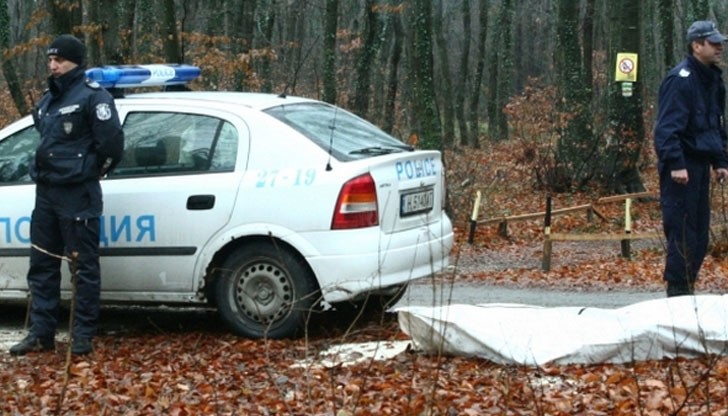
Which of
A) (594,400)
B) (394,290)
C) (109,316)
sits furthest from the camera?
(109,316)

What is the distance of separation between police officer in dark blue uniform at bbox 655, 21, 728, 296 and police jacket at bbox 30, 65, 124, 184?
137 inches

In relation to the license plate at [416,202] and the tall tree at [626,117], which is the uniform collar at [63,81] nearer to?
the license plate at [416,202]

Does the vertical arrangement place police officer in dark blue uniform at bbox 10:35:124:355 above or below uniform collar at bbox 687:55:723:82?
below

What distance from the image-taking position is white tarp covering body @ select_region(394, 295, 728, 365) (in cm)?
675

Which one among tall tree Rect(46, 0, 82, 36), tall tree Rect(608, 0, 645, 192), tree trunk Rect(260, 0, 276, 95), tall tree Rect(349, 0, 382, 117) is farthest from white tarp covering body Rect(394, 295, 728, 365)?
tree trunk Rect(260, 0, 276, 95)

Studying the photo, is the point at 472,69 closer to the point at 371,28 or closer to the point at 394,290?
the point at 371,28

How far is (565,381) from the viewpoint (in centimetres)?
643

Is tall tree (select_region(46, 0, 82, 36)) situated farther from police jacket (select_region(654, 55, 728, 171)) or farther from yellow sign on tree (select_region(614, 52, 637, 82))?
police jacket (select_region(654, 55, 728, 171))

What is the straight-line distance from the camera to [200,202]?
8258mm

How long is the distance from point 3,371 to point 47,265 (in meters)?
0.91

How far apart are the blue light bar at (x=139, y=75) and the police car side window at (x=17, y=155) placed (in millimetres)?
599

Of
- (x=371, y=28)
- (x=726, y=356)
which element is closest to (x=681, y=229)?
(x=726, y=356)

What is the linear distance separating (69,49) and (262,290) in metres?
1.97

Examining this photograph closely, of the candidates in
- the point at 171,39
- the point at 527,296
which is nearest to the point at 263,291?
the point at 527,296
